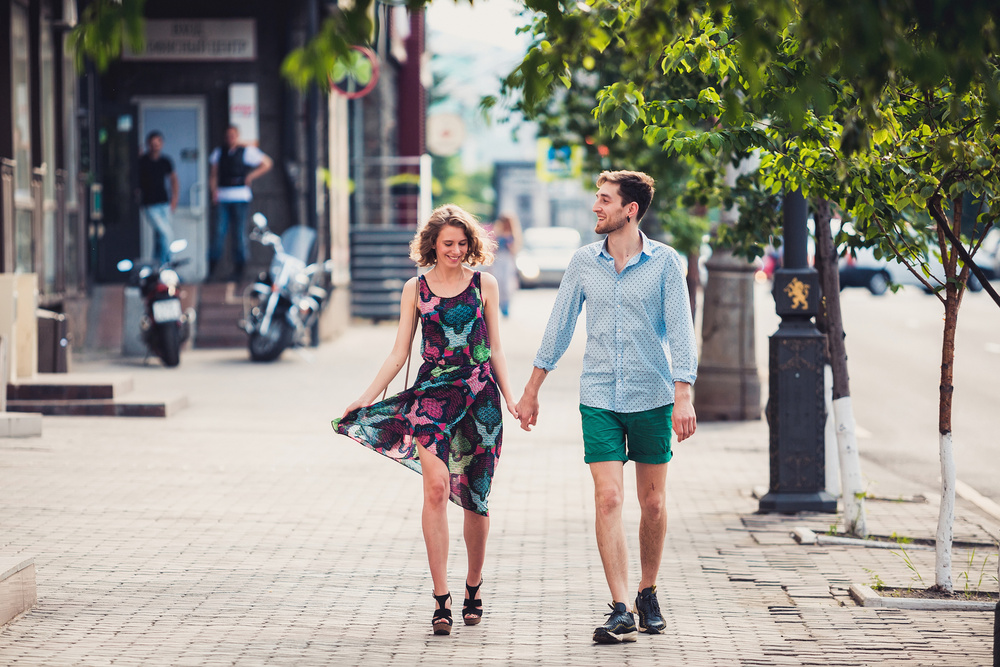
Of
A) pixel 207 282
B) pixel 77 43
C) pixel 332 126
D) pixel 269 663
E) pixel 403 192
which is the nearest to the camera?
pixel 77 43

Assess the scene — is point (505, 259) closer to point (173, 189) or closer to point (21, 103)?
point (173, 189)

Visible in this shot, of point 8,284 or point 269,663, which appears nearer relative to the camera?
point 269,663

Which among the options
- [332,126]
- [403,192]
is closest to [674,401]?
[332,126]

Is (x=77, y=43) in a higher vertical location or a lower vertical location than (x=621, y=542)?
higher

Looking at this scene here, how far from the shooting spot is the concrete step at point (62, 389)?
11.5 m

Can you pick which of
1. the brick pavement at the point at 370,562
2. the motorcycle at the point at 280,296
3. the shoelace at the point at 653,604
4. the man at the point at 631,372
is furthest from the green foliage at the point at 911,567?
the motorcycle at the point at 280,296

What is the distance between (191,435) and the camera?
10.7 metres

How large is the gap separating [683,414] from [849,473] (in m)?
2.56

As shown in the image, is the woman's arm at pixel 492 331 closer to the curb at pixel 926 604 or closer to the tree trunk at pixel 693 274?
the curb at pixel 926 604

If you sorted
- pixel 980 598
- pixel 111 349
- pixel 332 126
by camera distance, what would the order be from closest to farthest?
pixel 980 598 < pixel 111 349 < pixel 332 126

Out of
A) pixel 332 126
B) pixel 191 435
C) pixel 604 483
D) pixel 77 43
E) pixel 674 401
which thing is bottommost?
pixel 191 435

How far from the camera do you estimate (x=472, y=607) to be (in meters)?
5.27

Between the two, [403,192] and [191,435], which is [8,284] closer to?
[191,435]

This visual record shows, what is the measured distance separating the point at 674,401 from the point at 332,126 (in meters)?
18.2
